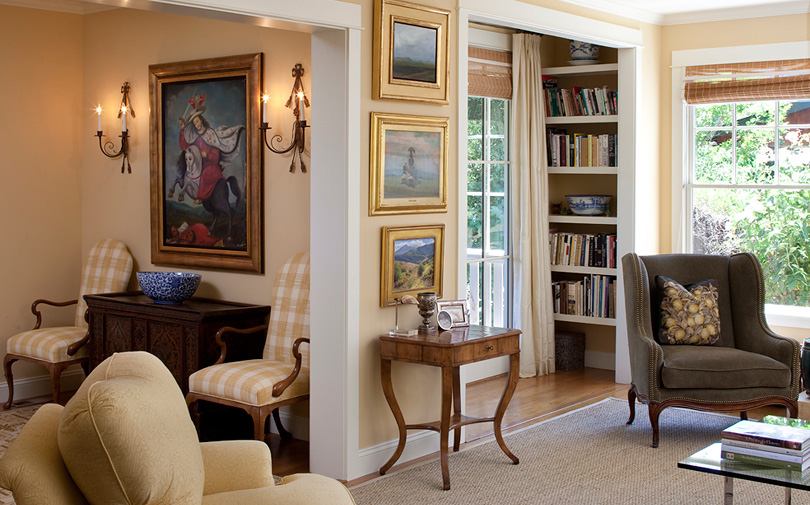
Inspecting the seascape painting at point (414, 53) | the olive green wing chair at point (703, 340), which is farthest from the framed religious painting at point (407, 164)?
the olive green wing chair at point (703, 340)

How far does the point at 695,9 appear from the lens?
6098 mm

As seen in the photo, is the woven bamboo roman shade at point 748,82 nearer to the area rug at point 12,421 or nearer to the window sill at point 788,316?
the window sill at point 788,316

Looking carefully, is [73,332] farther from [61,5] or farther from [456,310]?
[456,310]

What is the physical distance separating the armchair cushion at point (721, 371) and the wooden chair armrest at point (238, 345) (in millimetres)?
2234

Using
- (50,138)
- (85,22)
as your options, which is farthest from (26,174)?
(85,22)

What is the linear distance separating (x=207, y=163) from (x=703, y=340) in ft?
10.3

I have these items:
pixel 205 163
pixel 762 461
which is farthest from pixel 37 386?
pixel 762 461

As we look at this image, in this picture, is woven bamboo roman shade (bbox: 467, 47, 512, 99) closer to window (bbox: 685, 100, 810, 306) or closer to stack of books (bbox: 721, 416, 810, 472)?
window (bbox: 685, 100, 810, 306)

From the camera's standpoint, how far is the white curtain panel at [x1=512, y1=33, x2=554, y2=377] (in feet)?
20.9

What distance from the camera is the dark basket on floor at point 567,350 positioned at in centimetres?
666

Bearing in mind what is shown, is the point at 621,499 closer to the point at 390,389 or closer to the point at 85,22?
the point at 390,389

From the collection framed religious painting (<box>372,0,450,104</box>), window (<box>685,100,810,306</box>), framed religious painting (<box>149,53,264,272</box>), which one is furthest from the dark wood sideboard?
window (<box>685,100,810,306</box>)

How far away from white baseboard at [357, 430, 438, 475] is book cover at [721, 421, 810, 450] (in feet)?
5.55

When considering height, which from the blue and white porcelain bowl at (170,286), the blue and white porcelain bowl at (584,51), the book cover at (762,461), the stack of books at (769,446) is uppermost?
the blue and white porcelain bowl at (584,51)
